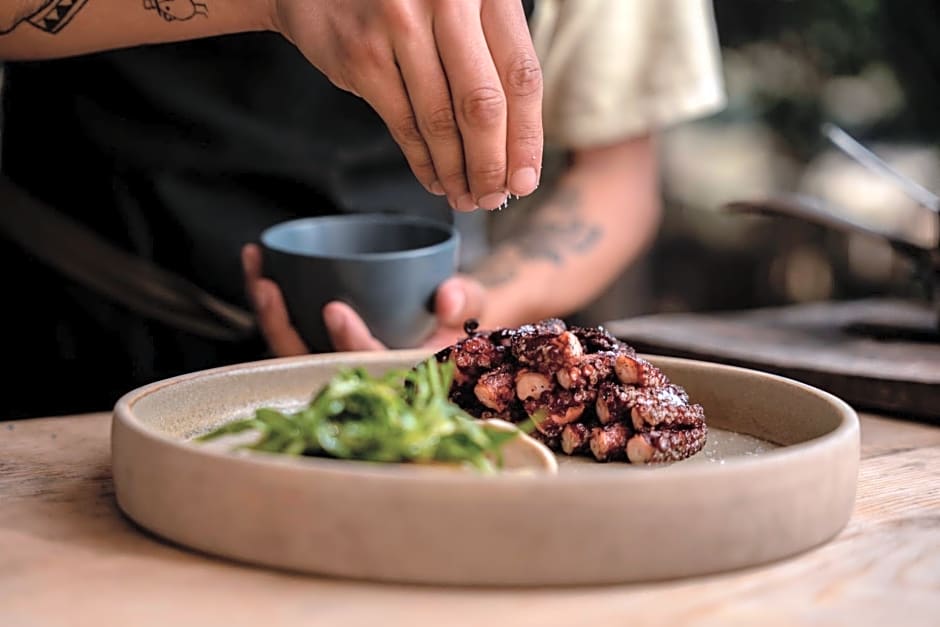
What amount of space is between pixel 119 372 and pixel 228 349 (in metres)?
0.20

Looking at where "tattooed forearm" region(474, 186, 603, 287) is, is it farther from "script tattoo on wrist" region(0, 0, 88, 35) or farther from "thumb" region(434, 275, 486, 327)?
"script tattoo on wrist" region(0, 0, 88, 35)

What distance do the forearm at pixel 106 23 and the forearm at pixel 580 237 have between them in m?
0.80

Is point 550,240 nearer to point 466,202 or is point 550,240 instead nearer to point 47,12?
point 466,202

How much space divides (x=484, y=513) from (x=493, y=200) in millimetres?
497

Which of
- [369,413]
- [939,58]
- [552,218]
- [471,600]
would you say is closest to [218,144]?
[552,218]

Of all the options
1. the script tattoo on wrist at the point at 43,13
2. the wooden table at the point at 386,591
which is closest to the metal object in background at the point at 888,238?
the wooden table at the point at 386,591

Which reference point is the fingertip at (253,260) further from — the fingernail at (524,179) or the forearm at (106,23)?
the fingernail at (524,179)

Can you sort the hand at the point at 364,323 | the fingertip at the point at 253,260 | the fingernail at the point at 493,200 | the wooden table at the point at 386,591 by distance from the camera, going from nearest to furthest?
the wooden table at the point at 386,591, the fingernail at the point at 493,200, the hand at the point at 364,323, the fingertip at the point at 253,260

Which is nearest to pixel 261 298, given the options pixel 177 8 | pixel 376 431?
pixel 177 8

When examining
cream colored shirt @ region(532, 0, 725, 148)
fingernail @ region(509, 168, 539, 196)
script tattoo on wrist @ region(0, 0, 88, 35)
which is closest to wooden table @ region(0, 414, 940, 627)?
fingernail @ region(509, 168, 539, 196)

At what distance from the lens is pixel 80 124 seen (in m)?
1.86

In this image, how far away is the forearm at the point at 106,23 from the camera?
1.35 meters

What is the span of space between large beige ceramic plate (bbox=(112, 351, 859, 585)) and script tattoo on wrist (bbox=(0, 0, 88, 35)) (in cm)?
69

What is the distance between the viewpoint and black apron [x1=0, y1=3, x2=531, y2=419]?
1847 millimetres
